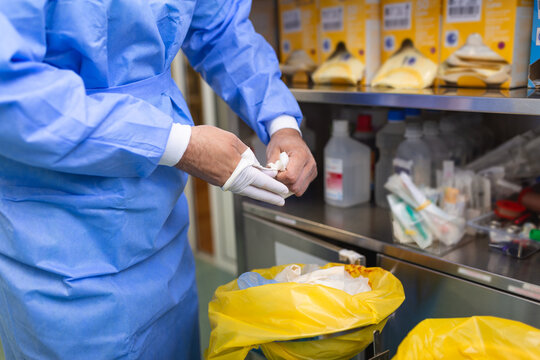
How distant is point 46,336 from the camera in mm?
868

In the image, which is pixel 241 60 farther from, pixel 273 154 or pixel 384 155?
pixel 384 155

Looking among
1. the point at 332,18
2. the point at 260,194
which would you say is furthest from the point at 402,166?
the point at 260,194

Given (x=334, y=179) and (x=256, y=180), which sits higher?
(x=256, y=180)

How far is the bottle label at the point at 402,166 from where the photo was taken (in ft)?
4.46

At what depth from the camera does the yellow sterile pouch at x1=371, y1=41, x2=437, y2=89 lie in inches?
49.5

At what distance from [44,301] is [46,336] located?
2.7 inches

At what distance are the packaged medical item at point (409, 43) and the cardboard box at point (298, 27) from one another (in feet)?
0.81

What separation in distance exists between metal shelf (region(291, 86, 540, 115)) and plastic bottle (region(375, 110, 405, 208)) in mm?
230

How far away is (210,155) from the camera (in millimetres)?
816

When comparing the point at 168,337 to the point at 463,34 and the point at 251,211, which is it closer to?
the point at 251,211

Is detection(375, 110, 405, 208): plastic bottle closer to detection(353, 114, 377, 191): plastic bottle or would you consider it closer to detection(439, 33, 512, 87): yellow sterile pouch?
detection(353, 114, 377, 191): plastic bottle

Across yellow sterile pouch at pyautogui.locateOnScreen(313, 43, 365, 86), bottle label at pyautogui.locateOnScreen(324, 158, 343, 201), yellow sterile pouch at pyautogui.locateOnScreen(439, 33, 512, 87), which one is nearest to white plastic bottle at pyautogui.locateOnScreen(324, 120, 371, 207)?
bottle label at pyautogui.locateOnScreen(324, 158, 343, 201)

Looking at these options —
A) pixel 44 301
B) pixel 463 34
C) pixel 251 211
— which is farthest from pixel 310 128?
pixel 44 301

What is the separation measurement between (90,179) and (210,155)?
21cm
